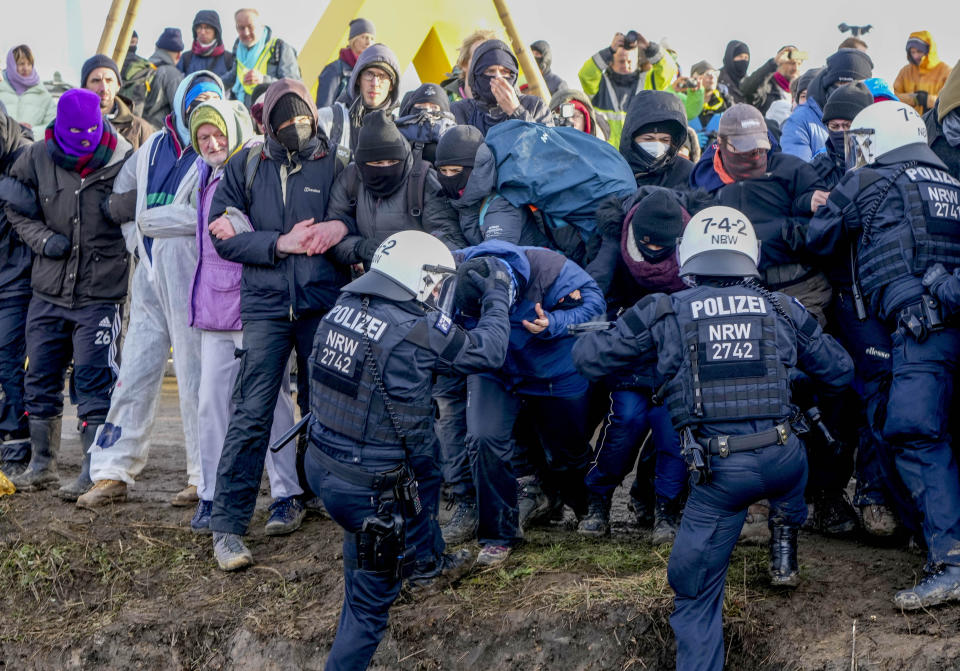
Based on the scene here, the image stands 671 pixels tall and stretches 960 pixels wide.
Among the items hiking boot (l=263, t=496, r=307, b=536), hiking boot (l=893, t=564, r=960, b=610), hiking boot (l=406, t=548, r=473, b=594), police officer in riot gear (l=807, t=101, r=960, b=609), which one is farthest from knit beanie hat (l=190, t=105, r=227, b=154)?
hiking boot (l=893, t=564, r=960, b=610)

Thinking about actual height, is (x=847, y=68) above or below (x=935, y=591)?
above

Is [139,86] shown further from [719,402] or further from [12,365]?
[719,402]

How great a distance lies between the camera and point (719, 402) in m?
4.78

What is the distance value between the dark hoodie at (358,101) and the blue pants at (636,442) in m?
2.77

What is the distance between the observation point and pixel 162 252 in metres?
7.04

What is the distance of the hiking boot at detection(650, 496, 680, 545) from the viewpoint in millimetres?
6172

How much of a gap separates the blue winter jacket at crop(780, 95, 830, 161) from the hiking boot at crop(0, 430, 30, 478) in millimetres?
5938

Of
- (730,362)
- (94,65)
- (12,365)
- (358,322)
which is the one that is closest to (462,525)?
(358,322)

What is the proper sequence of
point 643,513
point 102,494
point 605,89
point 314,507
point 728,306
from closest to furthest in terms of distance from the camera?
1. point 728,306
2. point 643,513
3. point 314,507
4. point 102,494
5. point 605,89

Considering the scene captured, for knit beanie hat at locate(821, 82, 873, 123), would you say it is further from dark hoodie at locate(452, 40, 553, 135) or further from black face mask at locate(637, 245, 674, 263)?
dark hoodie at locate(452, 40, 553, 135)

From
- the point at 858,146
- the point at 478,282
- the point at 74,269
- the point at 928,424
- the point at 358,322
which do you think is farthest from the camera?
the point at 74,269

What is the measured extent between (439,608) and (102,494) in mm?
3022

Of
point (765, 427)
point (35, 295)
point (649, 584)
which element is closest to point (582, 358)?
point (765, 427)

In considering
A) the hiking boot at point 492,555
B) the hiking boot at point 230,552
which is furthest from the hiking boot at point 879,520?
the hiking boot at point 230,552
